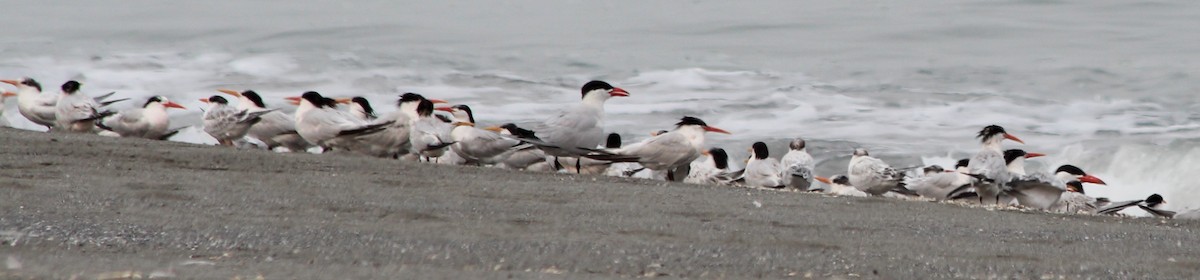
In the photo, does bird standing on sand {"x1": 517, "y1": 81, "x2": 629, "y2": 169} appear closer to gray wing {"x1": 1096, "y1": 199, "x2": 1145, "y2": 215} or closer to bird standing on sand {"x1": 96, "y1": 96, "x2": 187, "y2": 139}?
bird standing on sand {"x1": 96, "y1": 96, "x2": 187, "y2": 139}

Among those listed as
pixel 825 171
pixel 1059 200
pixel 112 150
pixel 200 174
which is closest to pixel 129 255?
pixel 200 174

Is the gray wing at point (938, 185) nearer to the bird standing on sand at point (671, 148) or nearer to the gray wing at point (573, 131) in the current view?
the bird standing on sand at point (671, 148)

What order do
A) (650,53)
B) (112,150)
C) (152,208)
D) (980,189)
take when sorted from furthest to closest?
(650,53) < (980,189) < (112,150) < (152,208)

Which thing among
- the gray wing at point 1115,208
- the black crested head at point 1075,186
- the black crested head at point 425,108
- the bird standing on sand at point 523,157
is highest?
the black crested head at point 425,108

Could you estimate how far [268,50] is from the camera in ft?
61.0

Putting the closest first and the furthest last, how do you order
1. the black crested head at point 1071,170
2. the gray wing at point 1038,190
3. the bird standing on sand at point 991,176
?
the gray wing at point 1038,190, the bird standing on sand at point 991,176, the black crested head at point 1071,170

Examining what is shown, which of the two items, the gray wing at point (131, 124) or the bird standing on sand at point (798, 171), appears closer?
the gray wing at point (131, 124)

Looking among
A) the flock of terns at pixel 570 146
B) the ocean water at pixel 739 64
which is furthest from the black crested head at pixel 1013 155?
the ocean water at pixel 739 64

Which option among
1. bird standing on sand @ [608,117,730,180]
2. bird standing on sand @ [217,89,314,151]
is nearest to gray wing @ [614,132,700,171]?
bird standing on sand @ [608,117,730,180]

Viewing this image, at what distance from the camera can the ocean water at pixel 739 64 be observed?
39.9 ft

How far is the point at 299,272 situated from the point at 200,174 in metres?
2.42

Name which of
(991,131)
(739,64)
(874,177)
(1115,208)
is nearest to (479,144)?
(874,177)

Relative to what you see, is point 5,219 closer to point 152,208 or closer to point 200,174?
point 152,208

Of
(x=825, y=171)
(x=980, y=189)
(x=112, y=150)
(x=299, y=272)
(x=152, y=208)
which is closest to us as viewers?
(x=299, y=272)
